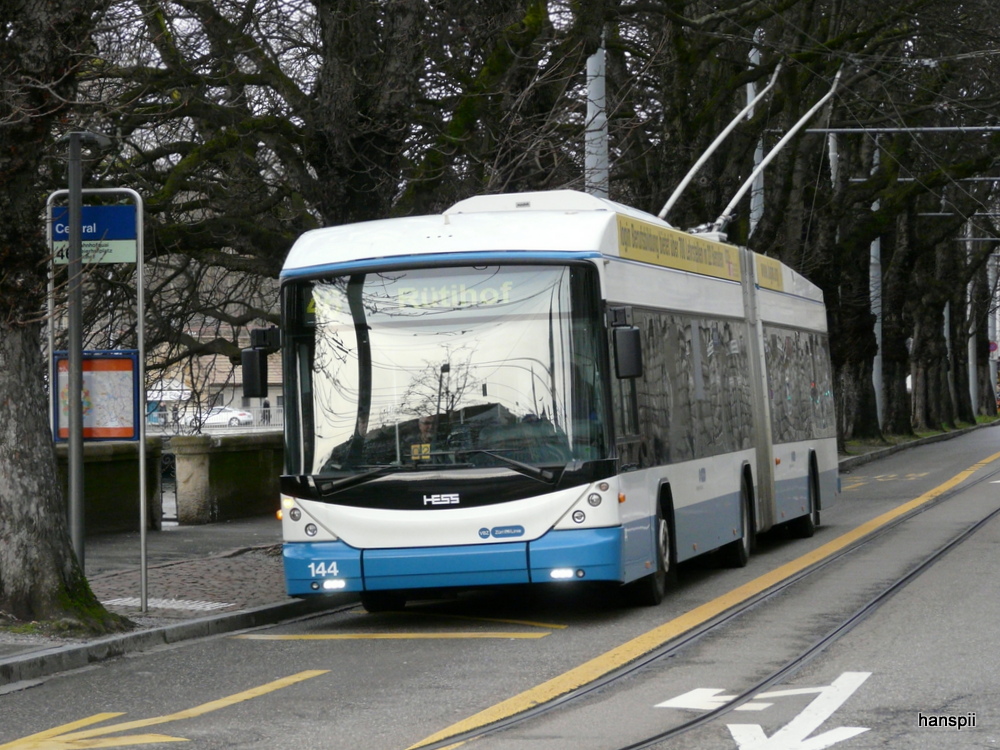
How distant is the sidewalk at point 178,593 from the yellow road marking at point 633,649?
3.12 metres

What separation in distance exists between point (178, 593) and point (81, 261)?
10.2ft

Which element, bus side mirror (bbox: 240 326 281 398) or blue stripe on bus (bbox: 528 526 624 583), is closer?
blue stripe on bus (bbox: 528 526 624 583)

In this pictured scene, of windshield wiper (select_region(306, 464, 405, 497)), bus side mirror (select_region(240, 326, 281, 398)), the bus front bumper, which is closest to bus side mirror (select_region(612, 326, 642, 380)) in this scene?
the bus front bumper

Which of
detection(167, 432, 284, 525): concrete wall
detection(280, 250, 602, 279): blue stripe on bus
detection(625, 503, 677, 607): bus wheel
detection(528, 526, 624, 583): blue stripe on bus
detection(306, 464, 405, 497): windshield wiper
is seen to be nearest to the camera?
detection(528, 526, 624, 583): blue stripe on bus

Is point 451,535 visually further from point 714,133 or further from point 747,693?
point 714,133

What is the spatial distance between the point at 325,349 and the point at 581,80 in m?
11.2

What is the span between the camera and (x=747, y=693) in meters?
8.48

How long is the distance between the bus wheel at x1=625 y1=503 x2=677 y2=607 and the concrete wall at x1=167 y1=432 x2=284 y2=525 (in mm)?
9579

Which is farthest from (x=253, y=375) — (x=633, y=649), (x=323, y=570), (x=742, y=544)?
(x=742, y=544)

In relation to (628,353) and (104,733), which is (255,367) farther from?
(104,733)

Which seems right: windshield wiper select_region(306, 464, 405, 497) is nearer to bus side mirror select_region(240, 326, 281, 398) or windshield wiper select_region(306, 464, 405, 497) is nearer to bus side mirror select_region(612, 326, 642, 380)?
bus side mirror select_region(240, 326, 281, 398)

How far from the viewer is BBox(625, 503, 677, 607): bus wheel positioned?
12625 mm

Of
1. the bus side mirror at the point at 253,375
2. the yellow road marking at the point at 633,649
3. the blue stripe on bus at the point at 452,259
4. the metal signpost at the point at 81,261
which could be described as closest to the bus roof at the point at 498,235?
the blue stripe on bus at the point at 452,259

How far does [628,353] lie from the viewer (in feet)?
37.1
